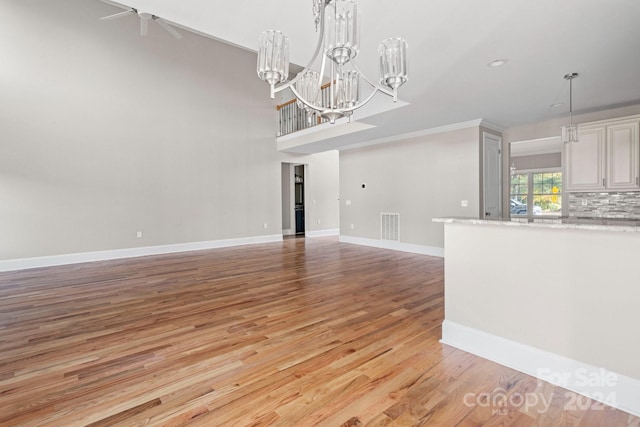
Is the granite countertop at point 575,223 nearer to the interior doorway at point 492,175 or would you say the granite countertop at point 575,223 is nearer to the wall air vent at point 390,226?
the interior doorway at point 492,175

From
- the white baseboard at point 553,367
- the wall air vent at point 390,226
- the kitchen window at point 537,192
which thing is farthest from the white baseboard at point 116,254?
the kitchen window at point 537,192

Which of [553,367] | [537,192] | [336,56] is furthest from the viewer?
[537,192]

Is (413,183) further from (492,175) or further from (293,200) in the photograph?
(293,200)

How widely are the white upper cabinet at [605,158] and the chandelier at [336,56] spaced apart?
412 cm

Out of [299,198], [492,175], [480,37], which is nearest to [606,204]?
[492,175]

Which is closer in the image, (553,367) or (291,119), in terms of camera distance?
(553,367)

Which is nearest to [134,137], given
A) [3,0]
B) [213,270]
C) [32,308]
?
[3,0]

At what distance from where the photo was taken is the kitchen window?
1070 cm

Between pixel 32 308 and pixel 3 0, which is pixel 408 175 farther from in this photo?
pixel 3 0

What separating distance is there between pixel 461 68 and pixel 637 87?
2.65 metres

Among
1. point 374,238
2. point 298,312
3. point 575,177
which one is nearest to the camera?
point 298,312

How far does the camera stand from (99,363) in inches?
88.2

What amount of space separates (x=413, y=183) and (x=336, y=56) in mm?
5258

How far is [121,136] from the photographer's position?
20.7 ft
